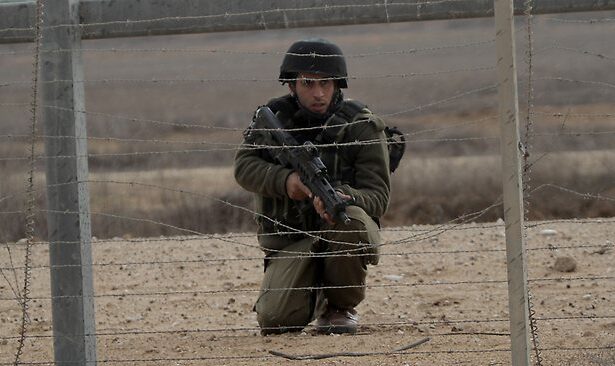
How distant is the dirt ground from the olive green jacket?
263 mm

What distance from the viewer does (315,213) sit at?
5422 mm

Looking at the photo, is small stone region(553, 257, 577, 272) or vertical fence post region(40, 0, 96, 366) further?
small stone region(553, 257, 577, 272)

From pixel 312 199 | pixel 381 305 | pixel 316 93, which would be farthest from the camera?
pixel 381 305

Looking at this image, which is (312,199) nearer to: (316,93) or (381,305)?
(316,93)

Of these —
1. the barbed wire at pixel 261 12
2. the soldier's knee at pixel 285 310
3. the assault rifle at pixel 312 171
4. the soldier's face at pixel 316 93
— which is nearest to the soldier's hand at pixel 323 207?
the assault rifle at pixel 312 171

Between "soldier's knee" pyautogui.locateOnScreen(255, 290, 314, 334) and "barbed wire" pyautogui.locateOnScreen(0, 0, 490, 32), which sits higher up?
"barbed wire" pyautogui.locateOnScreen(0, 0, 490, 32)

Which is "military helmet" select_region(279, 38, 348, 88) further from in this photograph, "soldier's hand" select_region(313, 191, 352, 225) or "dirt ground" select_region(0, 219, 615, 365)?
"dirt ground" select_region(0, 219, 615, 365)

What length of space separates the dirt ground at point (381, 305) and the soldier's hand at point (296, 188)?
0.38 m

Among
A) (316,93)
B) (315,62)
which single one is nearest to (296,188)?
(316,93)

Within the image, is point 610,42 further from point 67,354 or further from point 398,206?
point 67,354

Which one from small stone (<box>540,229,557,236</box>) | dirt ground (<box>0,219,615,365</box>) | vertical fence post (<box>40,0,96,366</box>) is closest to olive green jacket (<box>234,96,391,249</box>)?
dirt ground (<box>0,219,615,365</box>)

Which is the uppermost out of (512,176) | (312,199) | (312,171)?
(512,176)

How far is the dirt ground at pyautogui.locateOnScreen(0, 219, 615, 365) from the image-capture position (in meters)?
4.95

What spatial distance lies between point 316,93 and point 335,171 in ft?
1.10
